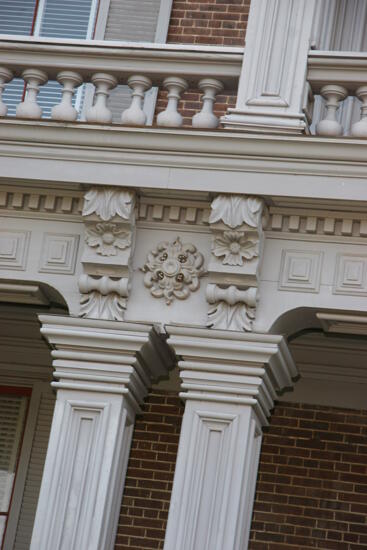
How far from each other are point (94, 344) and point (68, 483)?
991 millimetres

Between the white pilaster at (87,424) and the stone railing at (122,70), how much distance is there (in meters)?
1.61

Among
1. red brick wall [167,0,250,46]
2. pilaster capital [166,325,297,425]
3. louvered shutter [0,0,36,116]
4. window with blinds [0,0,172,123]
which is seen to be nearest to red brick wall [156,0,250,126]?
red brick wall [167,0,250,46]

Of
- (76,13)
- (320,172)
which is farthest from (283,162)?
(76,13)

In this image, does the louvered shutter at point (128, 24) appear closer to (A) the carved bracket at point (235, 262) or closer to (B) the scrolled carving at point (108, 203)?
(B) the scrolled carving at point (108, 203)

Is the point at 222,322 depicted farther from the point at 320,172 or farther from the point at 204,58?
the point at 204,58

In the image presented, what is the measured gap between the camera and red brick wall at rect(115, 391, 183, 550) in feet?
37.8

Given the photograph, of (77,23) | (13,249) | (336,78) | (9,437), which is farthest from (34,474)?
(336,78)

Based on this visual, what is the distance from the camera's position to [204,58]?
10.4 m

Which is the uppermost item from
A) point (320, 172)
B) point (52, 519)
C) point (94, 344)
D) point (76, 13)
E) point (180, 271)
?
point (76, 13)

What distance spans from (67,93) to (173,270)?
1.66 metres

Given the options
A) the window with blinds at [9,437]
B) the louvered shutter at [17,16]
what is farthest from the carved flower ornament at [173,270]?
the louvered shutter at [17,16]

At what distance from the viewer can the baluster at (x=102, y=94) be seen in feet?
34.2

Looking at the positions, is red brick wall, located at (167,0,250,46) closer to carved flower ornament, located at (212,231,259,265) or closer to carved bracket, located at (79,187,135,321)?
carved bracket, located at (79,187,135,321)

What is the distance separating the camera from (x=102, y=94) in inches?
418
